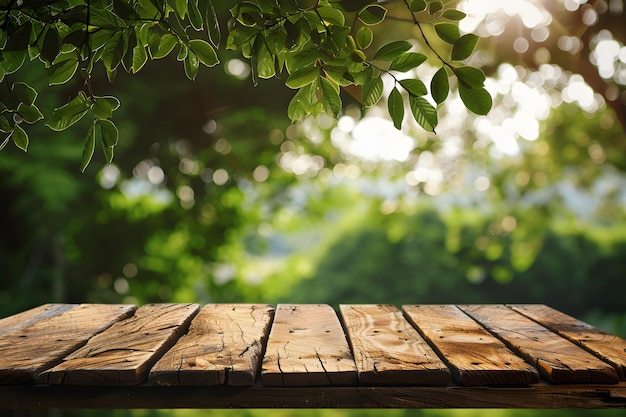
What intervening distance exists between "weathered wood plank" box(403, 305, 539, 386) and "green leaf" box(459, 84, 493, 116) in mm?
606

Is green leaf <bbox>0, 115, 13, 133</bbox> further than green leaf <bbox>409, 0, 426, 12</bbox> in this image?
Yes

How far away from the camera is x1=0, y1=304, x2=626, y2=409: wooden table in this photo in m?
1.36

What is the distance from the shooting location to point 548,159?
7133 mm

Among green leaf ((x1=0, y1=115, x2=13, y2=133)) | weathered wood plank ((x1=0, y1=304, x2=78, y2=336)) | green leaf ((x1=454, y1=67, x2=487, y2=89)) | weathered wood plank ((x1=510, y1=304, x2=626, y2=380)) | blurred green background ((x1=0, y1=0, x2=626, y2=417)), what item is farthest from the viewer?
blurred green background ((x1=0, y1=0, x2=626, y2=417))

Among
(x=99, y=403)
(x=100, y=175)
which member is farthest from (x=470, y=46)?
(x=100, y=175)

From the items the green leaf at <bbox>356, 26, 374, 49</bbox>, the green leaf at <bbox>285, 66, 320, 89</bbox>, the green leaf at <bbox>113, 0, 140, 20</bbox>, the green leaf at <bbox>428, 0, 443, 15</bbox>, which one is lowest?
the green leaf at <bbox>285, 66, 320, 89</bbox>

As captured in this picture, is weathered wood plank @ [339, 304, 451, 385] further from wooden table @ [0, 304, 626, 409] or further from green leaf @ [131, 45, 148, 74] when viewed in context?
green leaf @ [131, 45, 148, 74]

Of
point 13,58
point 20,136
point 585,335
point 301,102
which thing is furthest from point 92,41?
point 585,335

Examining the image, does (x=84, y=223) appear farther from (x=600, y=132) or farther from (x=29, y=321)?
(x=600, y=132)

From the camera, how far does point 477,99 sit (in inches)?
40.3

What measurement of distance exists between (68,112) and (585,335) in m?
1.45

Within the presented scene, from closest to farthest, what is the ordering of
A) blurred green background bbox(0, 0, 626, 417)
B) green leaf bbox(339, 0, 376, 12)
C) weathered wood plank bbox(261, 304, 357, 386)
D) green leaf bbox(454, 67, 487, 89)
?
green leaf bbox(454, 67, 487, 89)
green leaf bbox(339, 0, 376, 12)
weathered wood plank bbox(261, 304, 357, 386)
blurred green background bbox(0, 0, 626, 417)

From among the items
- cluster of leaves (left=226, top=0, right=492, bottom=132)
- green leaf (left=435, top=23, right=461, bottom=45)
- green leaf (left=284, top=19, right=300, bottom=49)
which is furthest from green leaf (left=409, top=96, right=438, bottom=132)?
green leaf (left=284, top=19, right=300, bottom=49)

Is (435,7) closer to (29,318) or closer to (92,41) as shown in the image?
(92,41)
